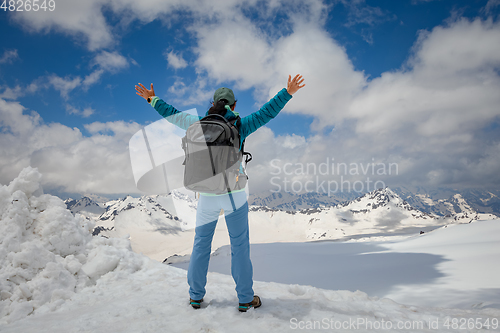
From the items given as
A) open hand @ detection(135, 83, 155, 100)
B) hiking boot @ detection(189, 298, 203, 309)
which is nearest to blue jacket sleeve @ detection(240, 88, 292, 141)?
open hand @ detection(135, 83, 155, 100)

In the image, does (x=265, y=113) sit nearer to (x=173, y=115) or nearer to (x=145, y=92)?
(x=173, y=115)

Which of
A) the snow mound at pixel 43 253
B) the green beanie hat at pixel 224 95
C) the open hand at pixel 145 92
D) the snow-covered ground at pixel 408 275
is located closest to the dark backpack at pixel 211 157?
the green beanie hat at pixel 224 95

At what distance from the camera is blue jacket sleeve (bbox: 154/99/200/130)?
3466 mm

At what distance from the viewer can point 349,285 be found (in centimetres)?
515

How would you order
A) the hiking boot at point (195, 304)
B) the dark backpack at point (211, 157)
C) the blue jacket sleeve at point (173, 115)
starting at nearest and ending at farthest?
the dark backpack at point (211, 157)
the hiking boot at point (195, 304)
the blue jacket sleeve at point (173, 115)

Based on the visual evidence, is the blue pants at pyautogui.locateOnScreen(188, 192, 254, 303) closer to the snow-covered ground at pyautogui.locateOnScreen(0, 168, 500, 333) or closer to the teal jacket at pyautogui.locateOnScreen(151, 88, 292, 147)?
the snow-covered ground at pyautogui.locateOnScreen(0, 168, 500, 333)

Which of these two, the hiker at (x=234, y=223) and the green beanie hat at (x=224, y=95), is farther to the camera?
the green beanie hat at (x=224, y=95)

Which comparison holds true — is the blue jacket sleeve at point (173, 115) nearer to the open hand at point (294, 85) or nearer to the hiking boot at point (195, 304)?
the open hand at point (294, 85)

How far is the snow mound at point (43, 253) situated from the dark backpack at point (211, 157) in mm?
2969

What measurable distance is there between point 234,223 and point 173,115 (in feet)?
6.38

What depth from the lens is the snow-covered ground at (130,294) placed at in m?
2.68

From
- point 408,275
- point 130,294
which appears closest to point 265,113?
point 130,294

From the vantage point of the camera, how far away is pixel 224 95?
3332 mm

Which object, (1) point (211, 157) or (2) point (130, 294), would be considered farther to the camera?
(2) point (130, 294)
